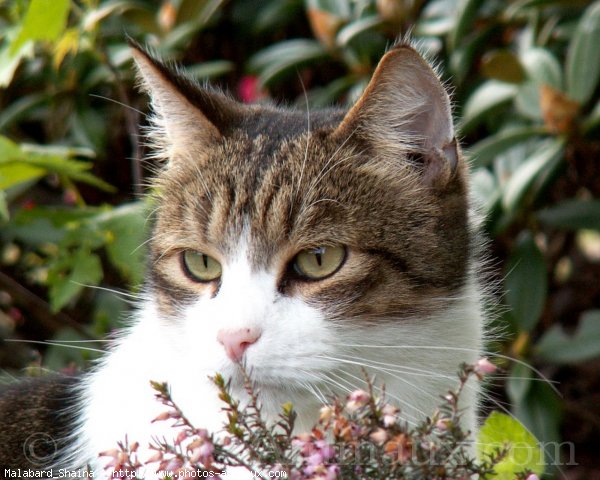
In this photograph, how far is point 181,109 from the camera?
212 cm

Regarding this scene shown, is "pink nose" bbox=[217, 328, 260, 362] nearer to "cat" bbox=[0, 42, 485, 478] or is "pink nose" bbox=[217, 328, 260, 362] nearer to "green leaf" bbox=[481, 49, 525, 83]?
"cat" bbox=[0, 42, 485, 478]

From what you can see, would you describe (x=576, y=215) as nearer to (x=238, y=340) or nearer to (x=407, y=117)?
(x=407, y=117)

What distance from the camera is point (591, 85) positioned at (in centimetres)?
290

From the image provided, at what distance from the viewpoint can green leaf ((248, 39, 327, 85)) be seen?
3.56 meters

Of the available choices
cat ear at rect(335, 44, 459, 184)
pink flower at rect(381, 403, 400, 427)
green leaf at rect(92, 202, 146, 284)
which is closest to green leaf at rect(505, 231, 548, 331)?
cat ear at rect(335, 44, 459, 184)

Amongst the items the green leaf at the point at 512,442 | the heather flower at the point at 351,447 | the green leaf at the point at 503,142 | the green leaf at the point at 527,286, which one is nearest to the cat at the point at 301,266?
A: the green leaf at the point at 512,442

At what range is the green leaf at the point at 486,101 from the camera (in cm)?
323

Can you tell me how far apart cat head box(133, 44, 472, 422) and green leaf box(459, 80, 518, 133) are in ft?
3.84

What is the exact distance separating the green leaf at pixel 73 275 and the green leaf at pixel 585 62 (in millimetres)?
1682

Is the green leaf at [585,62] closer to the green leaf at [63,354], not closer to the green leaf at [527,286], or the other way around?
the green leaf at [527,286]

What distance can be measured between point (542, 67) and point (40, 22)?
5.55ft

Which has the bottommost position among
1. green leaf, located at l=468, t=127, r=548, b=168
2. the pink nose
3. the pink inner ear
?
the pink nose

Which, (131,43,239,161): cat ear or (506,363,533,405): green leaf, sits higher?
(131,43,239,161): cat ear

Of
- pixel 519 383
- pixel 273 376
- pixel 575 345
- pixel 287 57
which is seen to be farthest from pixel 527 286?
pixel 273 376
